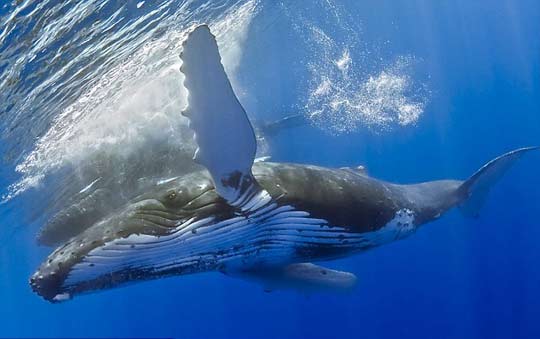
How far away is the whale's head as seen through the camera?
4.81 metres

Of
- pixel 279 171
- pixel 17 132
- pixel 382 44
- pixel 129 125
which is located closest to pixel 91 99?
pixel 129 125

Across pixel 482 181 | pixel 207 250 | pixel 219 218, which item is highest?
pixel 219 218

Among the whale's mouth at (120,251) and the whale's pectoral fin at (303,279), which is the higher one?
the whale's mouth at (120,251)

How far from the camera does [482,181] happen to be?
11148 millimetres

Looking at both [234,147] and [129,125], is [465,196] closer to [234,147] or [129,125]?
[234,147]

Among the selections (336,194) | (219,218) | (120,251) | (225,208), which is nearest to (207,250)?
(219,218)

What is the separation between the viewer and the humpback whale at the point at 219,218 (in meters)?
4.41

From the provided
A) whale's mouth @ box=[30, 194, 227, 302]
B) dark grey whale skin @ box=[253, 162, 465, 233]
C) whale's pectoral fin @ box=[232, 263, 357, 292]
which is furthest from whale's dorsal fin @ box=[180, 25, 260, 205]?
whale's pectoral fin @ box=[232, 263, 357, 292]

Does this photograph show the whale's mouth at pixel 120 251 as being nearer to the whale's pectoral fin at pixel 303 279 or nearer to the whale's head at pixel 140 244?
the whale's head at pixel 140 244

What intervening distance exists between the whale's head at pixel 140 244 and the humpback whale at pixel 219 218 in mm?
11

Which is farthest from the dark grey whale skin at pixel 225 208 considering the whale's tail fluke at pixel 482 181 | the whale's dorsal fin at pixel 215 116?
the whale's tail fluke at pixel 482 181

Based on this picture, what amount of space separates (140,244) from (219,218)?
0.91 metres

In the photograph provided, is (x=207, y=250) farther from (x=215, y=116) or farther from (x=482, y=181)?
(x=482, y=181)

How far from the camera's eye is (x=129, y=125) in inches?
605
